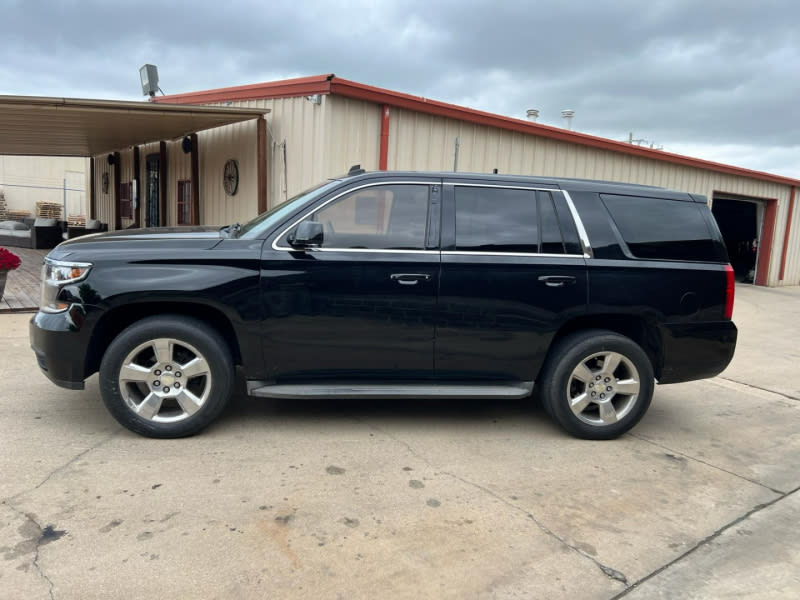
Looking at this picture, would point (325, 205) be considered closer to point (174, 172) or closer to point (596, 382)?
point (596, 382)

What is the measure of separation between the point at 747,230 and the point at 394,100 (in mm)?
15060

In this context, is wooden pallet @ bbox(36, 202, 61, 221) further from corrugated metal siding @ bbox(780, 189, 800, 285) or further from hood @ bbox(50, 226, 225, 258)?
corrugated metal siding @ bbox(780, 189, 800, 285)

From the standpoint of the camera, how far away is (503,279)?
418 cm

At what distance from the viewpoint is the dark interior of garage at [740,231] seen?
18.4 m

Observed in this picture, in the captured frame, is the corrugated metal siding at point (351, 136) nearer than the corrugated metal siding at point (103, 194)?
Yes

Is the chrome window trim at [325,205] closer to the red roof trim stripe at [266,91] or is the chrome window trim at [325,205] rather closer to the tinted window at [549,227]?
the tinted window at [549,227]

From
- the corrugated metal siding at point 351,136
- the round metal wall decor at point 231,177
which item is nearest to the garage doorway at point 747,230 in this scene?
the corrugated metal siding at point 351,136

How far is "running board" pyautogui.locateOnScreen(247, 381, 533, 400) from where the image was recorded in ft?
13.4

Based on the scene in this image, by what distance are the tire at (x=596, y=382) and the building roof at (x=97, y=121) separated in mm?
6745

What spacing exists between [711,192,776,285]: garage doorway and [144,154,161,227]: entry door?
46.0 ft

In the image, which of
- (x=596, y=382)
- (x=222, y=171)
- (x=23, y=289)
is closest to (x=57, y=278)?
(x=596, y=382)

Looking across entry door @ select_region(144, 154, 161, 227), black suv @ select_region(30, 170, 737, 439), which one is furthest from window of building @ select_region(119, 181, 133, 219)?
black suv @ select_region(30, 170, 737, 439)

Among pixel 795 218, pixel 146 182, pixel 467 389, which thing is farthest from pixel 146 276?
pixel 795 218

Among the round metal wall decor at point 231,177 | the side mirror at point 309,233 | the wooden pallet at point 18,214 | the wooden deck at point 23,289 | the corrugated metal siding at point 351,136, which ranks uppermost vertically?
the corrugated metal siding at point 351,136
